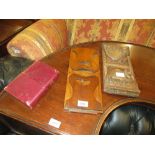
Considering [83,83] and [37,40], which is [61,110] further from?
[37,40]

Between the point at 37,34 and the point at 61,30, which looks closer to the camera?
the point at 37,34

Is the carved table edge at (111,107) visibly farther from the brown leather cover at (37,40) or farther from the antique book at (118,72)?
the brown leather cover at (37,40)

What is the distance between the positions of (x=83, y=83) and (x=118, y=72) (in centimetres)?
24

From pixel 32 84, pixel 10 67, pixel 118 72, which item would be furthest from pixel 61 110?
pixel 10 67

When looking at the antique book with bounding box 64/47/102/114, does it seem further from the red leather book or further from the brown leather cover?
the brown leather cover

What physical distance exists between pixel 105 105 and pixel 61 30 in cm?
83

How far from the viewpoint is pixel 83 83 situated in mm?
991

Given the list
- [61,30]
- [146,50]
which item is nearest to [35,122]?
[61,30]

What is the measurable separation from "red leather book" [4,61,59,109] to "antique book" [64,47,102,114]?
0.11 meters

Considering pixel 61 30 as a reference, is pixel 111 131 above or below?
below

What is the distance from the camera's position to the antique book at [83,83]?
873 mm

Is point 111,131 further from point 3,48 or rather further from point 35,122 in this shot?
point 3,48

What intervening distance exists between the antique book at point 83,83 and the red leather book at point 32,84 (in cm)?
11

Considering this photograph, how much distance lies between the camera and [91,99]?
0.91m
